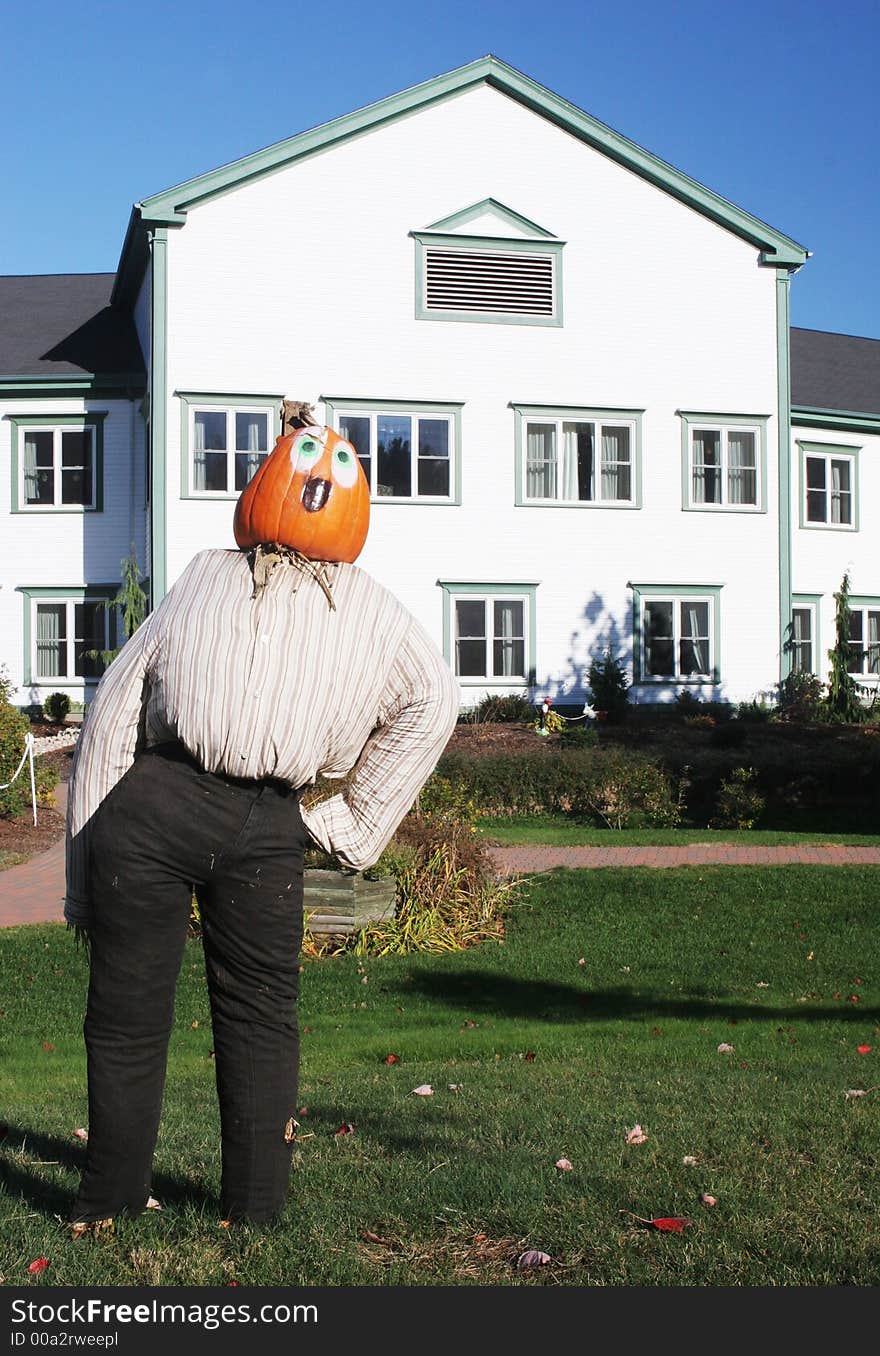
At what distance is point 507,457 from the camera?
23828 millimetres

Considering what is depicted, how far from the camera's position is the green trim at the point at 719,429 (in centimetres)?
2445

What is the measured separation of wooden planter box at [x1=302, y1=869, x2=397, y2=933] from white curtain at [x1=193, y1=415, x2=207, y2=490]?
14770 millimetres

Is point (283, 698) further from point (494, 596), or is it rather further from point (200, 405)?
point (494, 596)

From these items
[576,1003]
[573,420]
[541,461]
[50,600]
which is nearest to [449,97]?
[573,420]

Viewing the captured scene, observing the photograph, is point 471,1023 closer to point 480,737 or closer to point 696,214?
point 480,737

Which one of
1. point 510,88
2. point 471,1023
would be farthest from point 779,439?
point 471,1023

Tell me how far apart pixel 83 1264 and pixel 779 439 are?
23647mm

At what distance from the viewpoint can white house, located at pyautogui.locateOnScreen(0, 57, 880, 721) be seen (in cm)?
2267

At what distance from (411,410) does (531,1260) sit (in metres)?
21.1

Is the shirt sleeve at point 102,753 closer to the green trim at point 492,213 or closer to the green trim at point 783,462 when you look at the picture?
the green trim at point 492,213

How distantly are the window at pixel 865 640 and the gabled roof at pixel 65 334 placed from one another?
15375 mm

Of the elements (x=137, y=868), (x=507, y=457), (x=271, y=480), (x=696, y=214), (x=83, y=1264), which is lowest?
(x=83, y=1264)

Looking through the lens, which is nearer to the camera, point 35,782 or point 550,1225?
point 550,1225

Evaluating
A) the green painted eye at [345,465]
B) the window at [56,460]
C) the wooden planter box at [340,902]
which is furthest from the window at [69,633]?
the green painted eye at [345,465]
